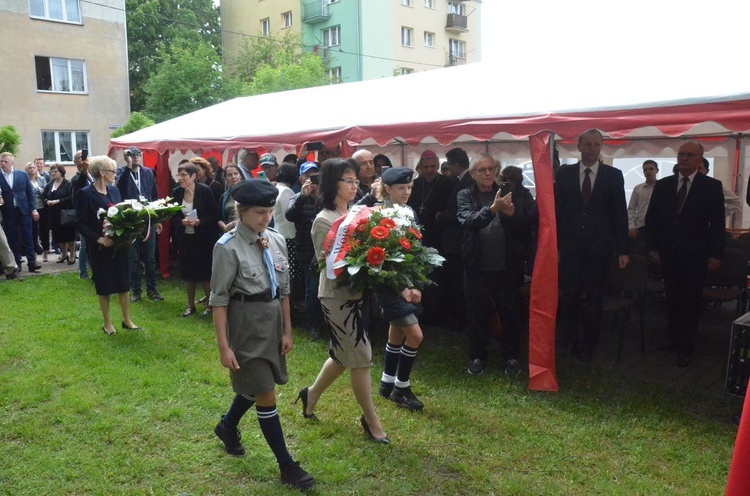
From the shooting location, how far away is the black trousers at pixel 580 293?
5.96m

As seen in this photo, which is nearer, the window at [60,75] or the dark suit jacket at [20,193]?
the dark suit jacket at [20,193]

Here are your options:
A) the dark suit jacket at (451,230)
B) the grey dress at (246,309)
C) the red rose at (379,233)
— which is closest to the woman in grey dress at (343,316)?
the red rose at (379,233)

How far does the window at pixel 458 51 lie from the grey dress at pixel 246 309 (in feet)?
128

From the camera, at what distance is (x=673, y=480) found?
3.88m

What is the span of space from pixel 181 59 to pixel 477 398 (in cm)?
2843

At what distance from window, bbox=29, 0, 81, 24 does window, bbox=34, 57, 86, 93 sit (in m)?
1.61

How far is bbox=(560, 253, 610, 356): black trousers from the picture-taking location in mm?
5965

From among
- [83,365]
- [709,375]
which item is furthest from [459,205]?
[83,365]

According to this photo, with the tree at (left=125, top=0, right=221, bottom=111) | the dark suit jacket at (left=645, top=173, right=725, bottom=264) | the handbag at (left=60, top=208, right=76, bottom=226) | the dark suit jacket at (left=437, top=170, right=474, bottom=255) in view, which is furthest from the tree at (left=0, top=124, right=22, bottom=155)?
the tree at (left=125, top=0, right=221, bottom=111)

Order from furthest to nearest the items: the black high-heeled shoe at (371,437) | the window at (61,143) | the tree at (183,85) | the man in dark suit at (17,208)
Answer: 1. the tree at (183,85)
2. the window at (61,143)
3. the man in dark suit at (17,208)
4. the black high-heeled shoe at (371,437)

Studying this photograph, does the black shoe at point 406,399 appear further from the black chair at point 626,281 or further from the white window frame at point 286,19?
the white window frame at point 286,19

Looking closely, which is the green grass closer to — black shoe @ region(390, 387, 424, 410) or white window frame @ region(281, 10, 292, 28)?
black shoe @ region(390, 387, 424, 410)

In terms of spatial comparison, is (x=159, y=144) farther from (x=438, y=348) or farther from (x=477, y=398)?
(x=477, y=398)

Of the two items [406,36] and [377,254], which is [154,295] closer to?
[377,254]
